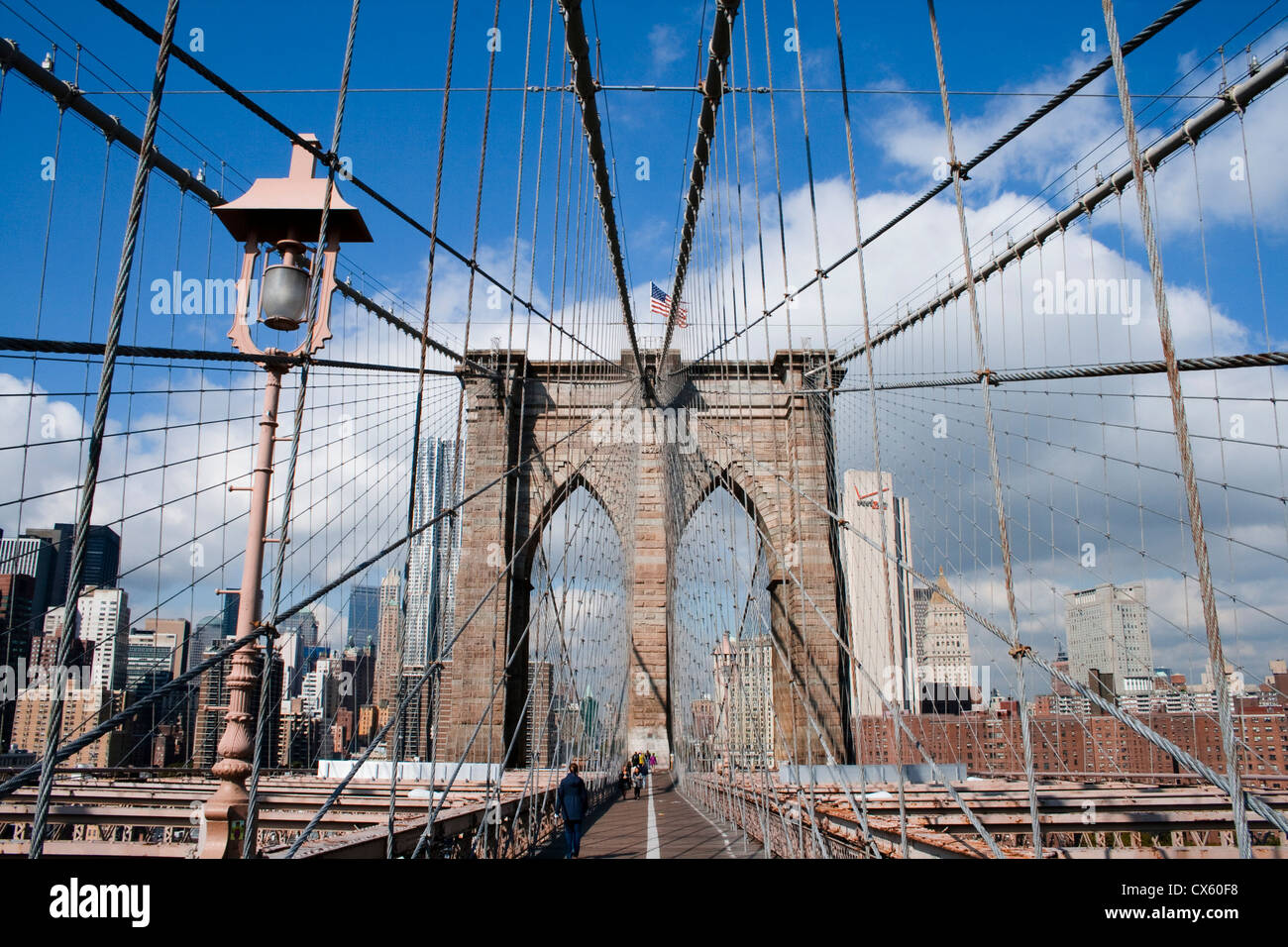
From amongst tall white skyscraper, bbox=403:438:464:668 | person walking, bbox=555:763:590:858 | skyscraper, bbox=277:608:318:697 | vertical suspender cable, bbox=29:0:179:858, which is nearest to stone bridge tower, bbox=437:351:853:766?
tall white skyscraper, bbox=403:438:464:668

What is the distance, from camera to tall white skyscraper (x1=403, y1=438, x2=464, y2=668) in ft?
18.3

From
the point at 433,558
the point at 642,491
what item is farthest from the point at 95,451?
the point at 642,491

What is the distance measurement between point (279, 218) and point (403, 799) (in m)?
4.43

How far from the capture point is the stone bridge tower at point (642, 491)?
1628 cm

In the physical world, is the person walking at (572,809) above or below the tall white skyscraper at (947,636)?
below

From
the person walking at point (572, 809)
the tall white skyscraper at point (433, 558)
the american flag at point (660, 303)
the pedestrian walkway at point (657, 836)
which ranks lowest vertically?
the pedestrian walkway at point (657, 836)

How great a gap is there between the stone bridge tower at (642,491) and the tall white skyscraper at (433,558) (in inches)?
29.8

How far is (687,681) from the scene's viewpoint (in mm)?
17250

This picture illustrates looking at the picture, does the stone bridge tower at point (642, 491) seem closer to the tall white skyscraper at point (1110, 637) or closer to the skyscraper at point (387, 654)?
the skyscraper at point (387, 654)

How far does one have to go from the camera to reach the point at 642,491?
1930cm

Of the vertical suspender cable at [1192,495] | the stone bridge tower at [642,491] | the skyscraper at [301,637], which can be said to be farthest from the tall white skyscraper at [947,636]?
the vertical suspender cable at [1192,495]

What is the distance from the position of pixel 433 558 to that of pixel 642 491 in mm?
8858
